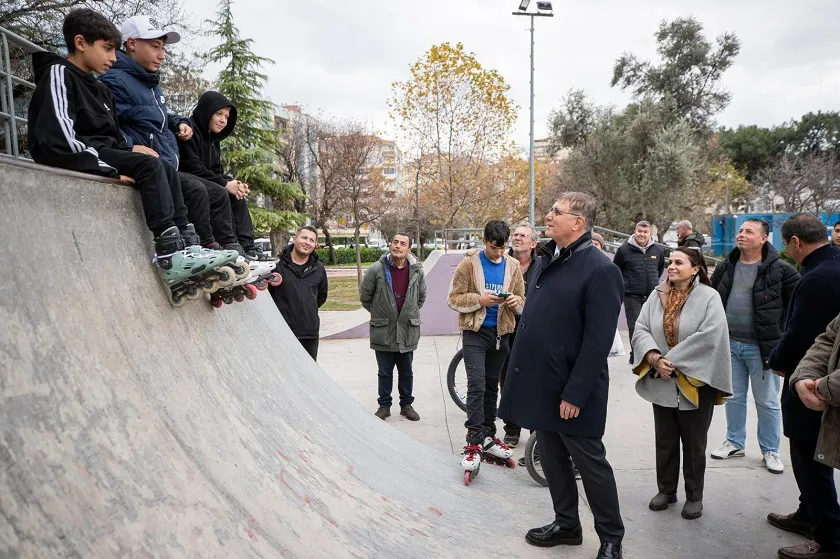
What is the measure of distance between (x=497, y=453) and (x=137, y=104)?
3.76 meters

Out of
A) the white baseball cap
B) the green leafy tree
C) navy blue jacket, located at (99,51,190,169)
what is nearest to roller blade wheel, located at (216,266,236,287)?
navy blue jacket, located at (99,51,190,169)

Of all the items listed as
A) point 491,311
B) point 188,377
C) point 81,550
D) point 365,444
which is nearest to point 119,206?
point 188,377

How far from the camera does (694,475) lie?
4.01 meters

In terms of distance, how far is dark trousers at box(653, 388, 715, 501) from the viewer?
4.02 m

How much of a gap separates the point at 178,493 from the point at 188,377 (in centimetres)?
78

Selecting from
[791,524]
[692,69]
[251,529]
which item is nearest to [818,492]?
[791,524]

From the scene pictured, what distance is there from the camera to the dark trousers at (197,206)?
3.79m

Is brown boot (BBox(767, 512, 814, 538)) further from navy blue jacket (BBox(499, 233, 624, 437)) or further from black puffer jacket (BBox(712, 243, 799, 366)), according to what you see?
navy blue jacket (BBox(499, 233, 624, 437))

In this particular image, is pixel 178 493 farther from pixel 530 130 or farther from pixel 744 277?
pixel 530 130

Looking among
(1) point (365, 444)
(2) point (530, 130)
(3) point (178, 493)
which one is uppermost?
(2) point (530, 130)

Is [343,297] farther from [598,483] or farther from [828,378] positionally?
[828,378]

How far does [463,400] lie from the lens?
6684 mm

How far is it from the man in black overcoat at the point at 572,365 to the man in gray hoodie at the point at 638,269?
5344 mm

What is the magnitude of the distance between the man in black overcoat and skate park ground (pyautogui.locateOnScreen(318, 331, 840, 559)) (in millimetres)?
368
